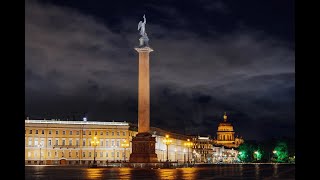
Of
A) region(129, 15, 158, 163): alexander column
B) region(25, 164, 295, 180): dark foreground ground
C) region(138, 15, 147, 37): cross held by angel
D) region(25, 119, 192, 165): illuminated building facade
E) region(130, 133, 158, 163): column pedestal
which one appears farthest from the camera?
region(25, 119, 192, 165): illuminated building facade

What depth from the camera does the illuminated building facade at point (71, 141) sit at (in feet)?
412

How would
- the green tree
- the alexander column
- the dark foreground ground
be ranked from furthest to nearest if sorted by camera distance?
the green tree < the alexander column < the dark foreground ground

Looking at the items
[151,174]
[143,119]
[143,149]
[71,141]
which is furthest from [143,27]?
[71,141]

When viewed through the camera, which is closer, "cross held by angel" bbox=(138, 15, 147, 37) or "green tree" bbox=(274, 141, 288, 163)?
"cross held by angel" bbox=(138, 15, 147, 37)

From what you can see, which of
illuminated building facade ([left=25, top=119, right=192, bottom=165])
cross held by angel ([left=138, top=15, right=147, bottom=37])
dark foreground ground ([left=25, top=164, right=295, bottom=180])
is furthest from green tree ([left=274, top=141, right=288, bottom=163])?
dark foreground ground ([left=25, top=164, right=295, bottom=180])

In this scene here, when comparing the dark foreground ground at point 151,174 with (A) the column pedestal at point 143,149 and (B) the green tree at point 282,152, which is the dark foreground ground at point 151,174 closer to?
(A) the column pedestal at point 143,149

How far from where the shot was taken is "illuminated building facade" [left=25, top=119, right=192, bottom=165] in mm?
125438

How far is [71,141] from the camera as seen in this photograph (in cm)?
12925

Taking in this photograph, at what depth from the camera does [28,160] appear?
121000 mm

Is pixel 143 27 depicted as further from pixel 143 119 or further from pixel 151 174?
pixel 151 174

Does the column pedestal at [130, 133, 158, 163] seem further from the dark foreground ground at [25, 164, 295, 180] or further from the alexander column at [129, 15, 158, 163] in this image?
the dark foreground ground at [25, 164, 295, 180]
